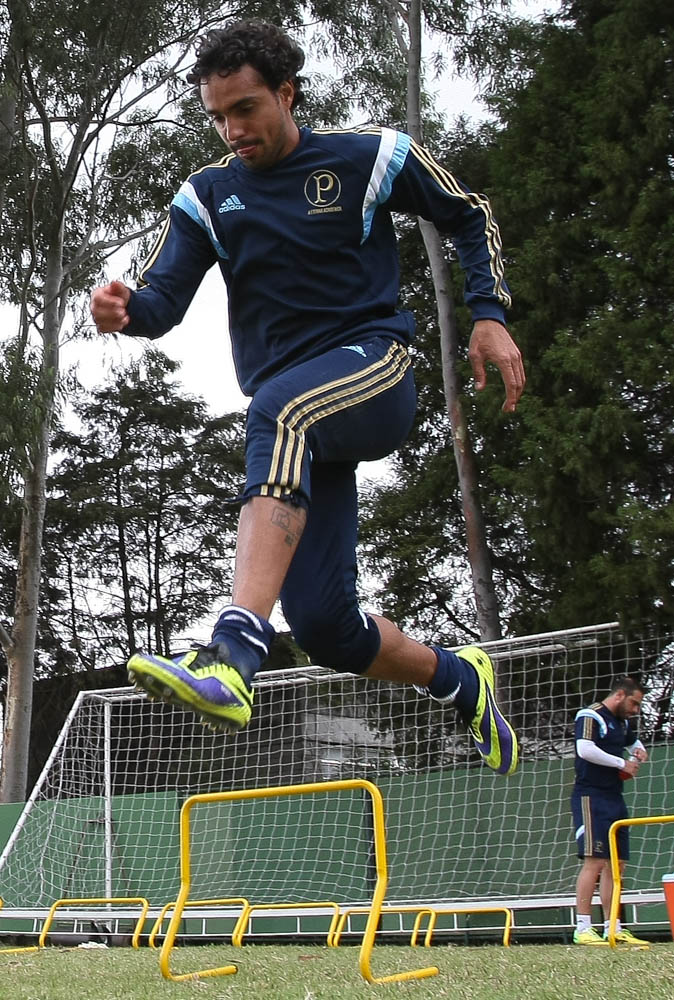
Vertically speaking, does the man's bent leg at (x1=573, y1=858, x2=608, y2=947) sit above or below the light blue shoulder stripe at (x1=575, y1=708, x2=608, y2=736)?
below

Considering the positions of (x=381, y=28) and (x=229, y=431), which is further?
(x=229, y=431)

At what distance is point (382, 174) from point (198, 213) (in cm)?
53

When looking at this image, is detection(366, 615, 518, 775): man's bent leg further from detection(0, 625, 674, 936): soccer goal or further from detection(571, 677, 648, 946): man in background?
detection(0, 625, 674, 936): soccer goal

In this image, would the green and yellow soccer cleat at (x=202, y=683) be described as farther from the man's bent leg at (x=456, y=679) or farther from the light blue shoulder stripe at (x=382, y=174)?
the light blue shoulder stripe at (x=382, y=174)

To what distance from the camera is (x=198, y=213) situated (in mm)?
3354

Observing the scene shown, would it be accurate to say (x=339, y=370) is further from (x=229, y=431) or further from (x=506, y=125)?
(x=229, y=431)

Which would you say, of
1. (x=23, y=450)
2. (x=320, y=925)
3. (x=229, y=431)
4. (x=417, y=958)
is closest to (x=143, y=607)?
(x=229, y=431)

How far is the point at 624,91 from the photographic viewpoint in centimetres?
1356

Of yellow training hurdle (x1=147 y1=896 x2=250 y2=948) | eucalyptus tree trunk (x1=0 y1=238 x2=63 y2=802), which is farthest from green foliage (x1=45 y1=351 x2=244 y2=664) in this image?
yellow training hurdle (x1=147 y1=896 x2=250 y2=948)

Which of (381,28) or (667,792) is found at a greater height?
(381,28)

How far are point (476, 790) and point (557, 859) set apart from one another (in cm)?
101

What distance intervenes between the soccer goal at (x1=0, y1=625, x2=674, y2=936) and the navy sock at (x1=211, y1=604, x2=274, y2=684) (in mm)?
7164

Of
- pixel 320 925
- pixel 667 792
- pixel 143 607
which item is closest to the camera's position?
pixel 667 792

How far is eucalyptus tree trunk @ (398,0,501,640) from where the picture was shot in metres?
14.6
